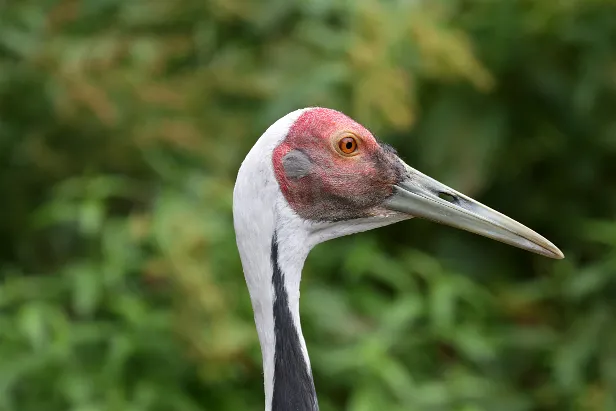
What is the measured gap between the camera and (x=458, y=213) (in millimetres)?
2203

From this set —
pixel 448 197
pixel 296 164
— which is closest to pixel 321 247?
pixel 448 197

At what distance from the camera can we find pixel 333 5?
A: 4.24 m

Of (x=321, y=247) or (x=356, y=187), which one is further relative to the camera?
(x=321, y=247)

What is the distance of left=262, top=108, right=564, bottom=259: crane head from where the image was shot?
6.99 feet

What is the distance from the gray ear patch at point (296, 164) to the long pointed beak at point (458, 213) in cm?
20

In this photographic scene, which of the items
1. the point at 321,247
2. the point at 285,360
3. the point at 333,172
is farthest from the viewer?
the point at 321,247

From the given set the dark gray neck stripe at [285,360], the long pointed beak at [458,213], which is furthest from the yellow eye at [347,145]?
the dark gray neck stripe at [285,360]

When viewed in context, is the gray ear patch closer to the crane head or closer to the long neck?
the crane head

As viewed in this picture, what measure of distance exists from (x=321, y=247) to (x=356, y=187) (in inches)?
79.9

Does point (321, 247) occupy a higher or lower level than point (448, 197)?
lower

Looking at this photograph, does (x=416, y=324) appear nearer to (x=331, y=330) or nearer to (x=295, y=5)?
(x=331, y=330)

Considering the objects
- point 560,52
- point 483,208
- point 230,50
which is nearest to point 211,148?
point 230,50

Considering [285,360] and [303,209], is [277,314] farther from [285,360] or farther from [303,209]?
[303,209]

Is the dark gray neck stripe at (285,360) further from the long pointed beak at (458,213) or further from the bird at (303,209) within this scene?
the long pointed beak at (458,213)
